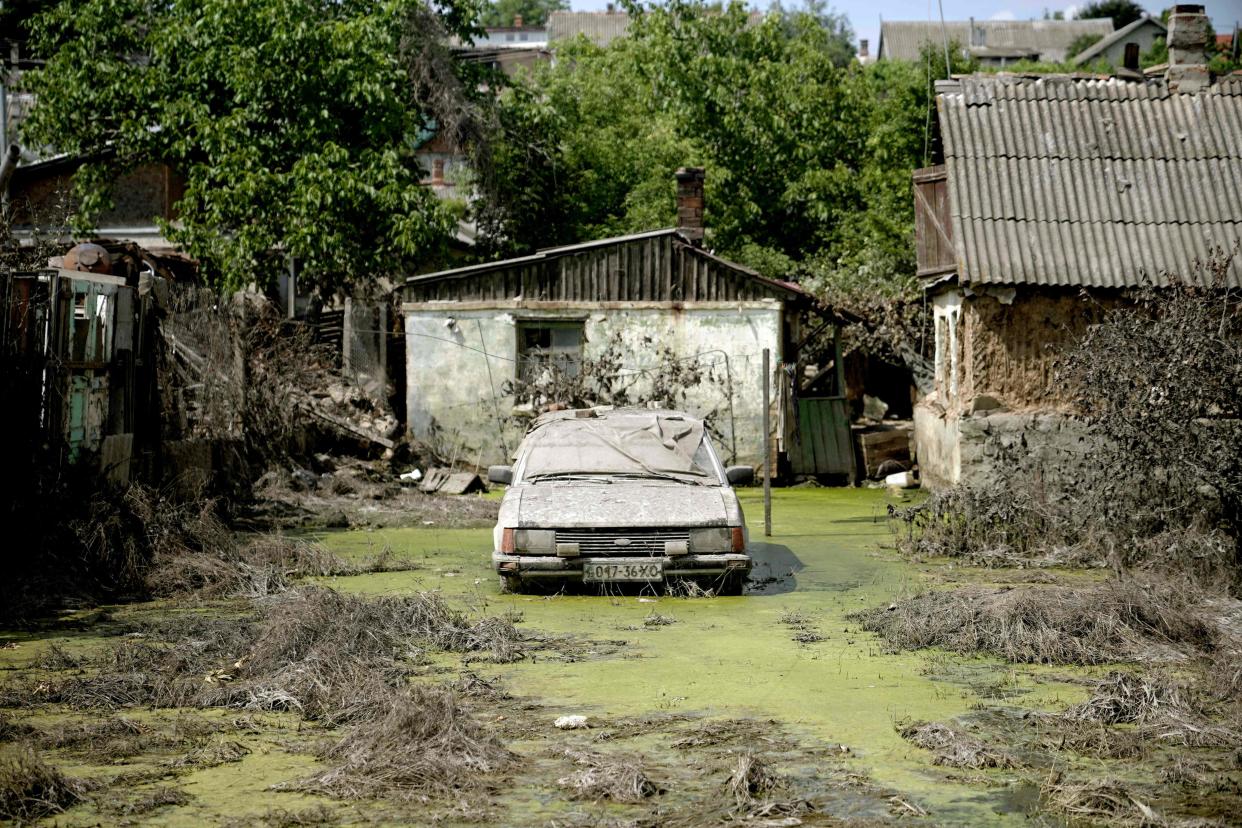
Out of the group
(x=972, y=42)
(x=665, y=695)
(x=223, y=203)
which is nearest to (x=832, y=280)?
(x=223, y=203)

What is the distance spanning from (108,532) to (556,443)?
396cm

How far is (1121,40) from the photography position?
69.5 meters

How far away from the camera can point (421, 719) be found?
6551 millimetres

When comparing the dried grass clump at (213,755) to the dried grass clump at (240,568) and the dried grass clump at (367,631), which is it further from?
the dried grass clump at (240,568)

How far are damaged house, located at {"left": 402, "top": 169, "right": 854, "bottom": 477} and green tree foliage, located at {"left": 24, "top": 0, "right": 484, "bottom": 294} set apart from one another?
2337mm

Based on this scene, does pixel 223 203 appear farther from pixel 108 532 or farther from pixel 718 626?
pixel 718 626

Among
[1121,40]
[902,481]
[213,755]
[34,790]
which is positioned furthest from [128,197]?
[1121,40]

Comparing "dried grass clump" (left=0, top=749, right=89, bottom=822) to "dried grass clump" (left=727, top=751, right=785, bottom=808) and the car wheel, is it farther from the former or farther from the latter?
the car wheel

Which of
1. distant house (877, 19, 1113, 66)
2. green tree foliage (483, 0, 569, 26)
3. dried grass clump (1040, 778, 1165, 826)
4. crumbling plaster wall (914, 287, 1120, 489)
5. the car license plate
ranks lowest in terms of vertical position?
dried grass clump (1040, 778, 1165, 826)

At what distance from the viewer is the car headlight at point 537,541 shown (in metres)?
10.9

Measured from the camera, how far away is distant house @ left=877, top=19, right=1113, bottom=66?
3081 inches

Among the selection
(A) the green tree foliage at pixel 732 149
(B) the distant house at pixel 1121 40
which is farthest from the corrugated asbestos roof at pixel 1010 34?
(A) the green tree foliage at pixel 732 149

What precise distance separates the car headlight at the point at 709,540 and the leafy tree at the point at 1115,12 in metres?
78.1

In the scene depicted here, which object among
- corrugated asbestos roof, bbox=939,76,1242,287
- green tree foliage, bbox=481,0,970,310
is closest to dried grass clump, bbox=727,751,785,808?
corrugated asbestos roof, bbox=939,76,1242,287
